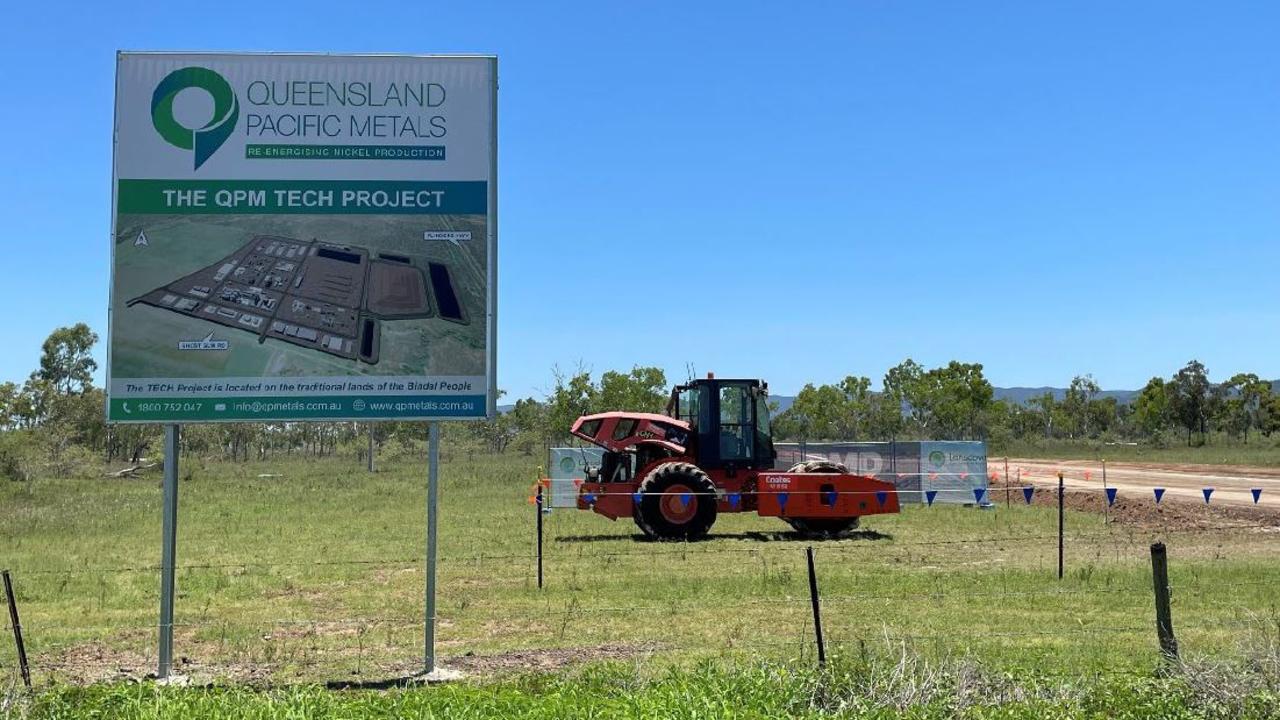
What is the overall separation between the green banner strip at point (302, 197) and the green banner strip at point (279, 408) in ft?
4.66

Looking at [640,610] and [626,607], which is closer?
[640,610]

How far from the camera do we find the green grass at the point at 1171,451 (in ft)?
160

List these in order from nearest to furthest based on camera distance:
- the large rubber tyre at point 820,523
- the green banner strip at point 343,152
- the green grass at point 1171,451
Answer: the green banner strip at point 343,152 < the large rubber tyre at point 820,523 < the green grass at point 1171,451

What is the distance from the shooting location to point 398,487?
3372 centimetres

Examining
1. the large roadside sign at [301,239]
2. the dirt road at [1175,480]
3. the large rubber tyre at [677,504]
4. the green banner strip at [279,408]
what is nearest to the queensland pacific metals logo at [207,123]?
the large roadside sign at [301,239]

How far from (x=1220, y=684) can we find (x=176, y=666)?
7331 mm

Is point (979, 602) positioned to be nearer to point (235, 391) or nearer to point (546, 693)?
point (546, 693)

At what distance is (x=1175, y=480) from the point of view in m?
34.4

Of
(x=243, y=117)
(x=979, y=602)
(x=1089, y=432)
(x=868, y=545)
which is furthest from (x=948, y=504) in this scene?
(x=1089, y=432)

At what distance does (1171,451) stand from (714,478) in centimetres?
5050

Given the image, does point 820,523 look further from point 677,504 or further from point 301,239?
point 301,239

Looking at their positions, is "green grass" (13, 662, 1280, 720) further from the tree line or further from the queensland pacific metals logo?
the tree line

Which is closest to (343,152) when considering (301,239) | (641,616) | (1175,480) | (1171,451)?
(301,239)

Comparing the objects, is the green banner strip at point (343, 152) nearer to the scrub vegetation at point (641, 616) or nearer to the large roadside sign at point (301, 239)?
the large roadside sign at point (301, 239)
